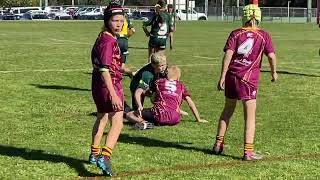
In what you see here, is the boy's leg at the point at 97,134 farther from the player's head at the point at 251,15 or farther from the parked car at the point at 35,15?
the parked car at the point at 35,15

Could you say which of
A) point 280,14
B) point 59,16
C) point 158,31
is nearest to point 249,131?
point 158,31

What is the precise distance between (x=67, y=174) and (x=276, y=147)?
2.88 m

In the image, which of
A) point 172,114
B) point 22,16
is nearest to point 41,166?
point 172,114

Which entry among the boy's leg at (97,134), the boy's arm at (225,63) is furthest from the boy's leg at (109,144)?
the boy's arm at (225,63)

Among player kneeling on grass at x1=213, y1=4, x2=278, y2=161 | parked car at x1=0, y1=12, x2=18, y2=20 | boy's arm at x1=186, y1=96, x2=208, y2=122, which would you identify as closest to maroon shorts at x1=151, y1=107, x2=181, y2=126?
boy's arm at x1=186, y1=96, x2=208, y2=122

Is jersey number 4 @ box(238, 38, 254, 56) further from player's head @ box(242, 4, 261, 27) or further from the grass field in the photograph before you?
the grass field

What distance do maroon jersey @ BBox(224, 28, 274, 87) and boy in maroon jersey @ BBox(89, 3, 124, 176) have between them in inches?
58.2

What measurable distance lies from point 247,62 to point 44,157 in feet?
8.67

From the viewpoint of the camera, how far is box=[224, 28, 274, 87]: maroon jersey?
24.6 feet

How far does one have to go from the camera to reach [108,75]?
6527 mm

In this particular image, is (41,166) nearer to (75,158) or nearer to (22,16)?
(75,158)

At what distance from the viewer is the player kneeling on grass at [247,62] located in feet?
24.6

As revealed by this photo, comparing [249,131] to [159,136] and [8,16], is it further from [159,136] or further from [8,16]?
[8,16]

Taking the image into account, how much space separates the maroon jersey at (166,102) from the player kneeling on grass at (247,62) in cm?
195
